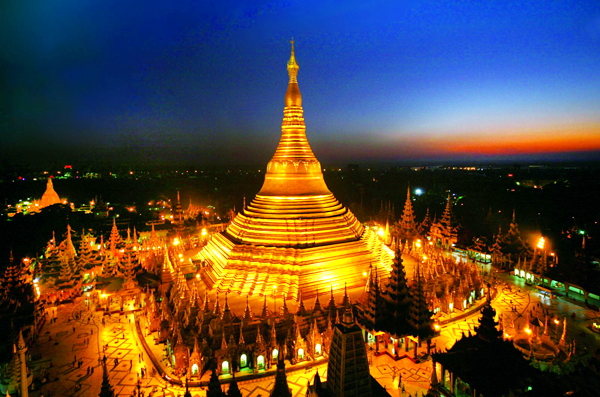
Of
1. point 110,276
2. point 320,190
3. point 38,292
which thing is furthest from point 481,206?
point 38,292

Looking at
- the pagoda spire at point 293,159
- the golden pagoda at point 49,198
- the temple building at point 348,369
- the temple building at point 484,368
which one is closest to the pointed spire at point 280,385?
the temple building at point 348,369

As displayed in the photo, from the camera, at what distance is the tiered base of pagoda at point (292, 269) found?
60.4 feet

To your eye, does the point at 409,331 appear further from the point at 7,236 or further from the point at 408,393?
the point at 7,236

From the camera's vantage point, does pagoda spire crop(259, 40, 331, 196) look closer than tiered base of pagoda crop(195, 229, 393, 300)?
No

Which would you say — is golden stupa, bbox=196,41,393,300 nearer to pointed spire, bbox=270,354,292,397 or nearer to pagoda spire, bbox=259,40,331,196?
pagoda spire, bbox=259,40,331,196

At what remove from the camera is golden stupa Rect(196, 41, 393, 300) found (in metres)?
18.8

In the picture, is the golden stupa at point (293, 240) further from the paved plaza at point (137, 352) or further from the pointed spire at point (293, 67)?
the paved plaza at point (137, 352)

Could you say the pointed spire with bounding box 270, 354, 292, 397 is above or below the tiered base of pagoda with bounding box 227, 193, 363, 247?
below

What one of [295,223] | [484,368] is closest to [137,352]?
[295,223]

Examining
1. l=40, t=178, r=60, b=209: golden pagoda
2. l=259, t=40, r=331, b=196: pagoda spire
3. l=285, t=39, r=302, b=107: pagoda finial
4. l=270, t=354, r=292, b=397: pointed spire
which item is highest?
l=285, t=39, r=302, b=107: pagoda finial

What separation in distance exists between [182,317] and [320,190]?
11973 mm

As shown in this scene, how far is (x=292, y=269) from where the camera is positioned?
18672 mm

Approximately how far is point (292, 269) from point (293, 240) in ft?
6.43

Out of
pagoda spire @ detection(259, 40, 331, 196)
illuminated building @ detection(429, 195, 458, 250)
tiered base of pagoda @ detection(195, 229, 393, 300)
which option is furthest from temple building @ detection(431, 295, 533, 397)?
illuminated building @ detection(429, 195, 458, 250)
